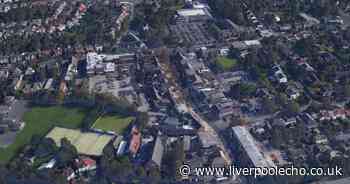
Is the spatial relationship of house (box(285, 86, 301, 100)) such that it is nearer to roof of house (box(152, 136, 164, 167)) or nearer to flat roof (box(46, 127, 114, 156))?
roof of house (box(152, 136, 164, 167))

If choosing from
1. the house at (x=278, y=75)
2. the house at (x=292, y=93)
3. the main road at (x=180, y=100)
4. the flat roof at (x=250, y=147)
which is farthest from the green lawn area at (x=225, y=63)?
the flat roof at (x=250, y=147)

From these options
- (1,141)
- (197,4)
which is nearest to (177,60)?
(197,4)

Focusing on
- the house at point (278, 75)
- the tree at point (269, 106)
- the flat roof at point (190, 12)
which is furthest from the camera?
the flat roof at point (190, 12)

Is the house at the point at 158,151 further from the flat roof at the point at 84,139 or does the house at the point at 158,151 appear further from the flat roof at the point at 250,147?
the flat roof at the point at 250,147

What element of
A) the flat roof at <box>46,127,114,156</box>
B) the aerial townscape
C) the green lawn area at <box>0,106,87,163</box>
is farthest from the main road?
the green lawn area at <box>0,106,87,163</box>

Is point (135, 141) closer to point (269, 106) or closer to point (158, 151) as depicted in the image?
point (158, 151)

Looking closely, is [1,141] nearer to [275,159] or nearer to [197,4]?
[275,159]

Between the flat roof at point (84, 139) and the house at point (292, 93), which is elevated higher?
the flat roof at point (84, 139)

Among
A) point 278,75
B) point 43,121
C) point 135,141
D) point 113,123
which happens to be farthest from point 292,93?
point 43,121
